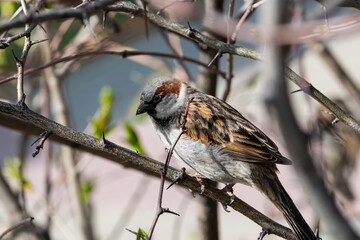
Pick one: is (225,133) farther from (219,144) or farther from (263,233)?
(263,233)

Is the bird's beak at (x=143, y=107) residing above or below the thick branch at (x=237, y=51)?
above

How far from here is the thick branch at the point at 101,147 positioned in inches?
66.2

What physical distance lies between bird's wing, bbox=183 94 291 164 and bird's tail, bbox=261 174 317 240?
0.44 feet

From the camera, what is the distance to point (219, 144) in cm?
257

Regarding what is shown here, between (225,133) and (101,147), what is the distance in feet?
3.35

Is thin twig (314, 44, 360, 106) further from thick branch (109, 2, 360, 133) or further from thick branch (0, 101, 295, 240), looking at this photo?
thick branch (0, 101, 295, 240)

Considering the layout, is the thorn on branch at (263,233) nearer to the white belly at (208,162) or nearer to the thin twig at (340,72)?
the white belly at (208,162)

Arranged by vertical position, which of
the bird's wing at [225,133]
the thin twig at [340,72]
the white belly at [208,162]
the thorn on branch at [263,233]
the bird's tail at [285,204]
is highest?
the thin twig at [340,72]

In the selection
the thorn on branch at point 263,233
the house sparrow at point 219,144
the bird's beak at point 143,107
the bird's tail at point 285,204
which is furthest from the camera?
the bird's beak at point 143,107

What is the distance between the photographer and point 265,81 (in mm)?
687

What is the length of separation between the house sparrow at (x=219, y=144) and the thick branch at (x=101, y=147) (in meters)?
0.50

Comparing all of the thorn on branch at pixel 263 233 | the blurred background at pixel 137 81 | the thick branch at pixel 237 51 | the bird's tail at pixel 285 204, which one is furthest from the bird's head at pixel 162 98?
the thorn on branch at pixel 263 233

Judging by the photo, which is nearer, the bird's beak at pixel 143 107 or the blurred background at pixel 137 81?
the blurred background at pixel 137 81

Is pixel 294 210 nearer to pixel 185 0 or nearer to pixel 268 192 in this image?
pixel 268 192
